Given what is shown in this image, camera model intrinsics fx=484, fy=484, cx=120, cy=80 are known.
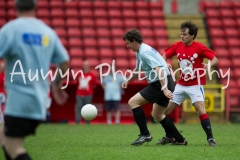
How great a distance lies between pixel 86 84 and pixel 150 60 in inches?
347

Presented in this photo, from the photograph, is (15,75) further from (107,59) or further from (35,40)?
(107,59)

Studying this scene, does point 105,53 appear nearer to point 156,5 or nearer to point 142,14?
point 142,14

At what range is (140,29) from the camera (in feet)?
69.3

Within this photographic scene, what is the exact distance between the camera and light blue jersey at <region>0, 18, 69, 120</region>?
4.54 m

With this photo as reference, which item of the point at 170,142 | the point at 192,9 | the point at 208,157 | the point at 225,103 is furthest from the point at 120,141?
the point at 192,9

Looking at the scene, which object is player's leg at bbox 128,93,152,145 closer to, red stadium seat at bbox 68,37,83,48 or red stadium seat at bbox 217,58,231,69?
red stadium seat at bbox 217,58,231,69

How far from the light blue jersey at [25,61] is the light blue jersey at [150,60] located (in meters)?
3.56

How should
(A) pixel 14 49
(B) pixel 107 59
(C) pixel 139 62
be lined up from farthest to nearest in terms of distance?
(B) pixel 107 59, (C) pixel 139 62, (A) pixel 14 49

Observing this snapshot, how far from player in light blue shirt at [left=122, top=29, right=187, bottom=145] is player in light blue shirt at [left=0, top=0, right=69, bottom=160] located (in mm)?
3571

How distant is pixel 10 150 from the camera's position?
463 cm

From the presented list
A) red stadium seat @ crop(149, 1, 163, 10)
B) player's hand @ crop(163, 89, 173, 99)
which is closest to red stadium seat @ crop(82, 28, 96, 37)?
red stadium seat @ crop(149, 1, 163, 10)

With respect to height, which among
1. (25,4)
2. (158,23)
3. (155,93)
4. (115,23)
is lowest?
(155,93)

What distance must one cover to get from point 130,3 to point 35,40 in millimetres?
18054

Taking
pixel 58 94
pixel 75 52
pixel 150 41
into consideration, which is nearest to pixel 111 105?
pixel 75 52
